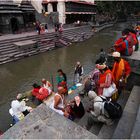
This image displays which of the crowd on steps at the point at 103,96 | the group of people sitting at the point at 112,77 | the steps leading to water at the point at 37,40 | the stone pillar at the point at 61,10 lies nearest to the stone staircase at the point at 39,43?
the steps leading to water at the point at 37,40

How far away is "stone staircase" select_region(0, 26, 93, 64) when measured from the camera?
45.6ft

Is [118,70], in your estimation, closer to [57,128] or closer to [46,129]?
[57,128]

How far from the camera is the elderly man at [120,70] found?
431 cm

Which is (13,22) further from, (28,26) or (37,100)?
(37,100)

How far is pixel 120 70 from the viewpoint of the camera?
4.34 m

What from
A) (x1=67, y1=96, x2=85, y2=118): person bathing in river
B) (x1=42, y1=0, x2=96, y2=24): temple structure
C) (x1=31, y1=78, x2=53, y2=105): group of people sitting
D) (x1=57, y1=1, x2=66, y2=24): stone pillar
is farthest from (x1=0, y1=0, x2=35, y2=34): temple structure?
(x1=67, y1=96, x2=85, y2=118): person bathing in river

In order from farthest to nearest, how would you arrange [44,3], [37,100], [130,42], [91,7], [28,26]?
1. [91,7]
2. [44,3]
3. [28,26]
4. [37,100]
5. [130,42]

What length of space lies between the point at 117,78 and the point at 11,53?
11794 mm

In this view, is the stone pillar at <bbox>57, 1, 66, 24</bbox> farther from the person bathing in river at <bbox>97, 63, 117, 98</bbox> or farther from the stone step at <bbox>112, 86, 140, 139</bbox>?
the stone step at <bbox>112, 86, 140, 139</bbox>

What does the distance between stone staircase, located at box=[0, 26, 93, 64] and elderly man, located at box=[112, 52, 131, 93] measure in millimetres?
10783

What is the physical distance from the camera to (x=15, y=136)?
102 inches

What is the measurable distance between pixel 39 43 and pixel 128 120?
15.0 metres

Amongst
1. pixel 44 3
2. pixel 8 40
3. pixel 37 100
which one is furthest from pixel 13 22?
pixel 37 100

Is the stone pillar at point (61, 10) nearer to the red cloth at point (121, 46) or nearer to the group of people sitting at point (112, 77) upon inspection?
the red cloth at point (121, 46)
